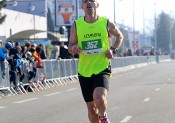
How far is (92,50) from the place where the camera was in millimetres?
7836

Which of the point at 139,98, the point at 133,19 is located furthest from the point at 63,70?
the point at 133,19

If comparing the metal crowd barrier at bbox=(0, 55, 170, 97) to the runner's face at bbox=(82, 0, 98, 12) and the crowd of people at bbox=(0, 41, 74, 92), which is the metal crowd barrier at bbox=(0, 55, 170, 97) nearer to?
the crowd of people at bbox=(0, 41, 74, 92)

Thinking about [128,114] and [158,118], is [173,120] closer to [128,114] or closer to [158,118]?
[158,118]

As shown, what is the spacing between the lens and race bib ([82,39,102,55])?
309 inches

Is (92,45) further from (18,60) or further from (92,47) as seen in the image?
(18,60)

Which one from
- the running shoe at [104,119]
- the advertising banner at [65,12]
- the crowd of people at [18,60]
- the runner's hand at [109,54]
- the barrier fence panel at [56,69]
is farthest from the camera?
the advertising banner at [65,12]

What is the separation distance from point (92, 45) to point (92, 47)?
0.05 meters

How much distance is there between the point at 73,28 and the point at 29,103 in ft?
29.4

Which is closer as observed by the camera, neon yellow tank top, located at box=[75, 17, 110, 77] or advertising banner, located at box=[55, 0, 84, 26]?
neon yellow tank top, located at box=[75, 17, 110, 77]

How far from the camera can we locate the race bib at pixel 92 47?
25.7ft

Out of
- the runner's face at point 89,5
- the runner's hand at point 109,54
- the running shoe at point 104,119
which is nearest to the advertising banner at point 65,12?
the runner's face at point 89,5

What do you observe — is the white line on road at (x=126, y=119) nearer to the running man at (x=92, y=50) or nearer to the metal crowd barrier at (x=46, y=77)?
the running man at (x=92, y=50)

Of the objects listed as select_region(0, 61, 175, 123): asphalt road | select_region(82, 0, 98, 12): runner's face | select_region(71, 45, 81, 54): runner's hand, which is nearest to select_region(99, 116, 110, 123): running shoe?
select_region(71, 45, 81, 54): runner's hand

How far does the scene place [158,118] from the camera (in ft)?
39.2
